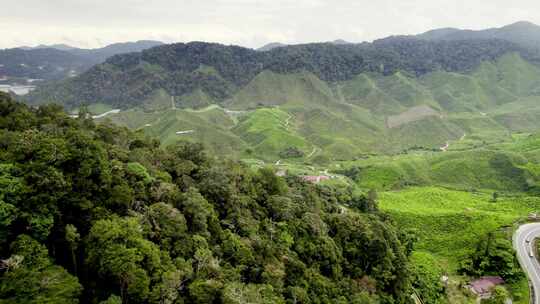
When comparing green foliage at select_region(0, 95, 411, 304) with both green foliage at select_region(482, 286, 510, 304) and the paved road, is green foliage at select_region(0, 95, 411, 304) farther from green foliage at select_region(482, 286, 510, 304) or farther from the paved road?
the paved road

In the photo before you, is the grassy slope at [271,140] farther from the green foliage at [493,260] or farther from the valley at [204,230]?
→ the green foliage at [493,260]

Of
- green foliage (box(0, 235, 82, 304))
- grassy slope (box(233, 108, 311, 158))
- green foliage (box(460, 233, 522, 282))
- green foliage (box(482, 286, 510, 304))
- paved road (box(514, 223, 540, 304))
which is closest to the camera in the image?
green foliage (box(0, 235, 82, 304))

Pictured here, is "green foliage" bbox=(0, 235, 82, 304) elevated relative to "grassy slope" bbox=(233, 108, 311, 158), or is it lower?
elevated

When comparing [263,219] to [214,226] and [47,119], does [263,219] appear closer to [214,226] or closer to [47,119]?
[214,226]

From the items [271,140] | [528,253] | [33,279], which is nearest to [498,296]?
[528,253]

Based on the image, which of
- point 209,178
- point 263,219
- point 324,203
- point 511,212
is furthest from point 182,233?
point 511,212

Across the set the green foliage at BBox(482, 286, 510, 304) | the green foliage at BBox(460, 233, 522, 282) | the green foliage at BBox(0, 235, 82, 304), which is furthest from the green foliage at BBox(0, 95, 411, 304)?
the green foliage at BBox(460, 233, 522, 282)

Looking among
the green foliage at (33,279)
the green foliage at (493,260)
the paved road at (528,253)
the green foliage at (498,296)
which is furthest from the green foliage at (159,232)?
the paved road at (528,253)

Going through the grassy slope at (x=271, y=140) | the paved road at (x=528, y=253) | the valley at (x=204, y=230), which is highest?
the valley at (x=204, y=230)
